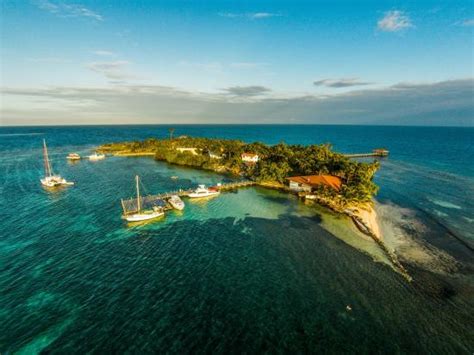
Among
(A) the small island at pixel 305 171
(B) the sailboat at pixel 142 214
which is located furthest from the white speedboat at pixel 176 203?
(A) the small island at pixel 305 171

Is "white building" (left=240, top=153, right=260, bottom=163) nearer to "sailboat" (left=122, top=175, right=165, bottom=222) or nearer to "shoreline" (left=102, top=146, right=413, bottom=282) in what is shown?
"shoreline" (left=102, top=146, right=413, bottom=282)

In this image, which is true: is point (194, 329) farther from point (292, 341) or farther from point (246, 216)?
point (246, 216)

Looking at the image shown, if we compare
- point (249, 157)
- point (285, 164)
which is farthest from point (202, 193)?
point (249, 157)

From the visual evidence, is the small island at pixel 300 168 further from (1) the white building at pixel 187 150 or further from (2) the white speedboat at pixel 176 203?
(2) the white speedboat at pixel 176 203

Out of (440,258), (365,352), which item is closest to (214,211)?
(365,352)

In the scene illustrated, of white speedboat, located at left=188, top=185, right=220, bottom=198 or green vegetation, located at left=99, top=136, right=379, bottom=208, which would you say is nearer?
green vegetation, located at left=99, top=136, right=379, bottom=208

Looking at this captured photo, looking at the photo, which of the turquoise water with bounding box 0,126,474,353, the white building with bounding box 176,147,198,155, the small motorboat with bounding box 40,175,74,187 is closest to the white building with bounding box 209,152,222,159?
the white building with bounding box 176,147,198,155
